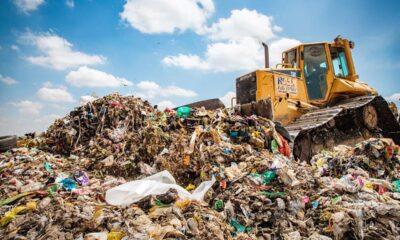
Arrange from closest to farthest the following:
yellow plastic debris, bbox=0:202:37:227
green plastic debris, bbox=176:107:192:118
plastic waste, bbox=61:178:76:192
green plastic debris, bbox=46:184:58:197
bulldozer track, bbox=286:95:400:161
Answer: yellow plastic debris, bbox=0:202:37:227, green plastic debris, bbox=46:184:58:197, plastic waste, bbox=61:178:76:192, green plastic debris, bbox=176:107:192:118, bulldozer track, bbox=286:95:400:161

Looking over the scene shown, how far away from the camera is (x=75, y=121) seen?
5.30m

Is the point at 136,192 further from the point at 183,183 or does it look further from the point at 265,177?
the point at 265,177

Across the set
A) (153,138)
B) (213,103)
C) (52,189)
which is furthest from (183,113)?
(52,189)

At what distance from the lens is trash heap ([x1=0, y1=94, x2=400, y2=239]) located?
2334 millimetres

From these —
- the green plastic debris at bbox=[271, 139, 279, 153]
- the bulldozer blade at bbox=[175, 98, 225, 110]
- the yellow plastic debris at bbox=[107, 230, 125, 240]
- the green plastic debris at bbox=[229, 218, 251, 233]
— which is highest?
the bulldozer blade at bbox=[175, 98, 225, 110]

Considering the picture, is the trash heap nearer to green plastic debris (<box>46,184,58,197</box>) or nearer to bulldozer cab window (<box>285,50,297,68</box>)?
green plastic debris (<box>46,184,58,197</box>)

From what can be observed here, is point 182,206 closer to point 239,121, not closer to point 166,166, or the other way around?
point 166,166

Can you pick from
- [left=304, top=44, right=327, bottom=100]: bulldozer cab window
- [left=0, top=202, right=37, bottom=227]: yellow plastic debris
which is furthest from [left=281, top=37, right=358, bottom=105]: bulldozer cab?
[left=0, top=202, right=37, bottom=227]: yellow plastic debris

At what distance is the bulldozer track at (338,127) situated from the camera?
5.39 metres

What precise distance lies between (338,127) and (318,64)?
1.68m

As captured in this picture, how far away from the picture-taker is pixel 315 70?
695 cm

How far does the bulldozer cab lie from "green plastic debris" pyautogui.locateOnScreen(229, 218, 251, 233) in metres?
5.01

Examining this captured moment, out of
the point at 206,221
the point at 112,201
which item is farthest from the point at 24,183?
the point at 206,221

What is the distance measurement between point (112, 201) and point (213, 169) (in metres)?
1.25
